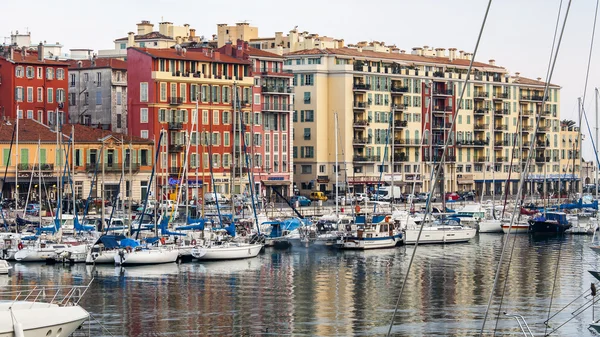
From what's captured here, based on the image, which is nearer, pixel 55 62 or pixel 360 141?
pixel 55 62

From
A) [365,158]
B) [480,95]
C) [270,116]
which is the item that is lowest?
[365,158]

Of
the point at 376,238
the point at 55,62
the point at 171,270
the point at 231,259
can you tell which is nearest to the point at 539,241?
the point at 376,238

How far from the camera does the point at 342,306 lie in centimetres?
5209

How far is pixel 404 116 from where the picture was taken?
131250mm

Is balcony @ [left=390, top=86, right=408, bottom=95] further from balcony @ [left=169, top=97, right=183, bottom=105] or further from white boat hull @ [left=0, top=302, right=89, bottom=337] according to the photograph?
white boat hull @ [left=0, top=302, right=89, bottom=337]

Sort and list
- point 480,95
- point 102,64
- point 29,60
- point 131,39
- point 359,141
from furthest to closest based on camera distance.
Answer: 1. point 480,95
2. point 359,141
3. point 131,39
4. point 102,64
5. point 29,60

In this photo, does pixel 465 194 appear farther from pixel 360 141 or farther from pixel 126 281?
pixel 126 281

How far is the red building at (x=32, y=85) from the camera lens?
107938 millimetres

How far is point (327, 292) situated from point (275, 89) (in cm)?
6190

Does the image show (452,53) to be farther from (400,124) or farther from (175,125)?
(175,125)

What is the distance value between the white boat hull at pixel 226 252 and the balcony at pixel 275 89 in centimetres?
4607

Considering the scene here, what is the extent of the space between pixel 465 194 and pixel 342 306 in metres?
79.0

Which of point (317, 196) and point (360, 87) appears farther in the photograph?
point (360, 87)

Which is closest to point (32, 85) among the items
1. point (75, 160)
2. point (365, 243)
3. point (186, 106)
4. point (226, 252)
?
point (75, 160)
